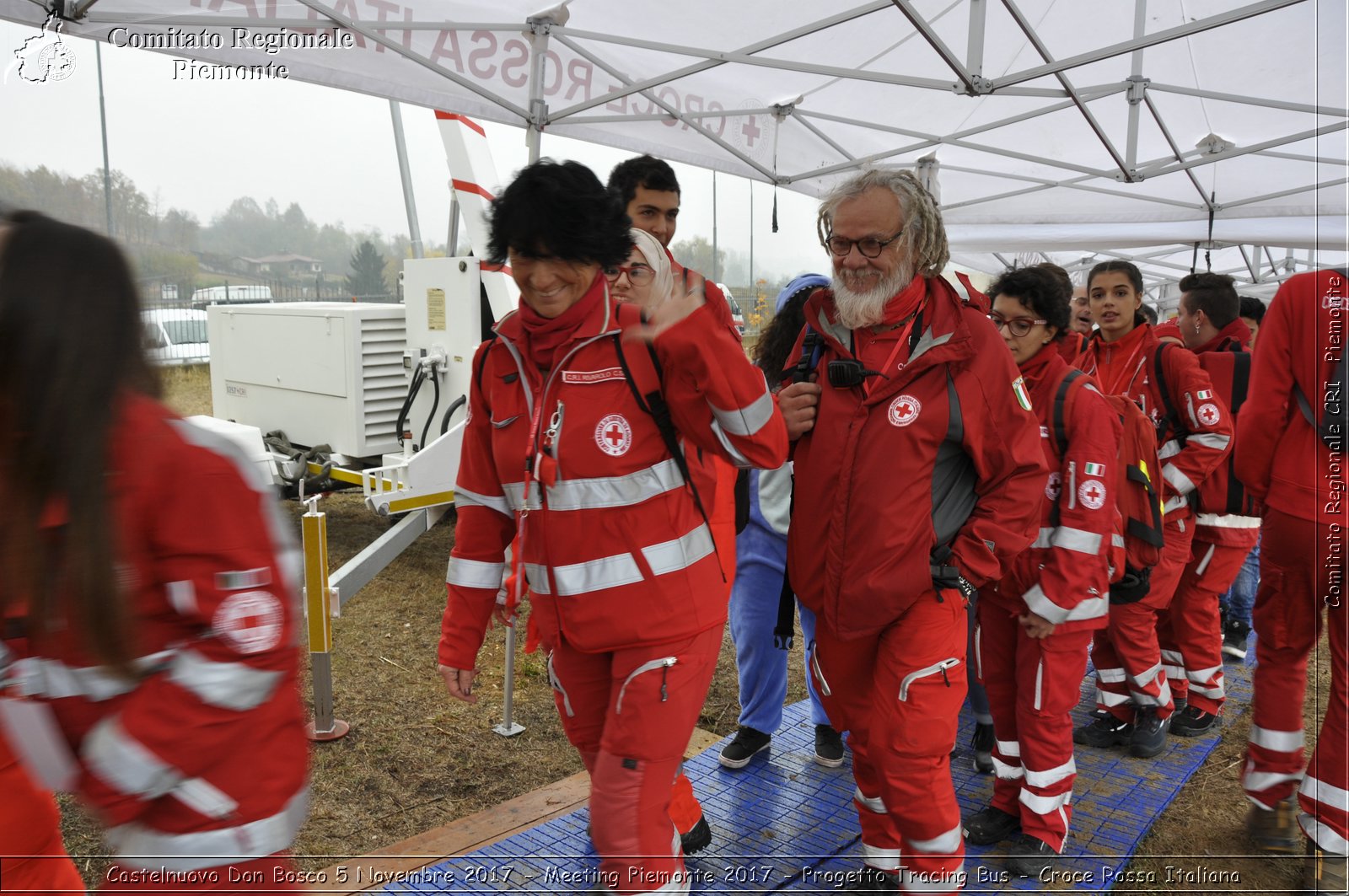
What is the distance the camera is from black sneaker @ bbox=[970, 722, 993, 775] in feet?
13.3

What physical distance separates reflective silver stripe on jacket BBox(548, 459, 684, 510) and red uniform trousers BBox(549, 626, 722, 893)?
1.21ft

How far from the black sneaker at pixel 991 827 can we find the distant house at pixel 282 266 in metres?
15.3

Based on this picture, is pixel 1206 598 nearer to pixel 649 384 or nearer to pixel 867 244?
pixel 867 244

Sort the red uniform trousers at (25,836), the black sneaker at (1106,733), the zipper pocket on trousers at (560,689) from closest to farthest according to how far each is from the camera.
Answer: the red uniform trousers at (25,836) → the zipper pocket on trousers at (560,689) → the black sneaker at (1106,733)

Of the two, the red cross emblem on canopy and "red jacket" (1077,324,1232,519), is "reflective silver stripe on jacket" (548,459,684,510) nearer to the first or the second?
the red cross emblem on canopy

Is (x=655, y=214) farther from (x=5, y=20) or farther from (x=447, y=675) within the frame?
(x=5, y=20)

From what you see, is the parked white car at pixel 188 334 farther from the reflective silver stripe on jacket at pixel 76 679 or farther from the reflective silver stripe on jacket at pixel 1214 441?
the reflective silver stripe on jacket at pixel 1214 441

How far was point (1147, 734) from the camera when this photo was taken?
14.2ft

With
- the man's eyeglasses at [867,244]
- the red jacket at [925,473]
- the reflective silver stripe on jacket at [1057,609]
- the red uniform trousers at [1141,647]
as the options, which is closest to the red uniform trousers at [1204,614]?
the red uniform trousers at [1141,647]

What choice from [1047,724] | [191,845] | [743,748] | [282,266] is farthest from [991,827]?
[282,266]

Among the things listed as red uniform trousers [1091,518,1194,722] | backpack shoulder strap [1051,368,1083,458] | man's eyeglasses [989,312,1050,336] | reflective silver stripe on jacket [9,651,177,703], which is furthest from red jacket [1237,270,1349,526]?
reflective silver stripe on jacket [9,651,177,703]

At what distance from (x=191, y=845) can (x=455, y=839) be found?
2146 mm

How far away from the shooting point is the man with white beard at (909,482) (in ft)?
8.17

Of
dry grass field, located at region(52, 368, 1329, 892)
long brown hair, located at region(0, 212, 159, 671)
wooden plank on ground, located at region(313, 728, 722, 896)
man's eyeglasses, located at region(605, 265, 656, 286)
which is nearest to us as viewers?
long brown hair, located at region(0, 212, 159, 671)
